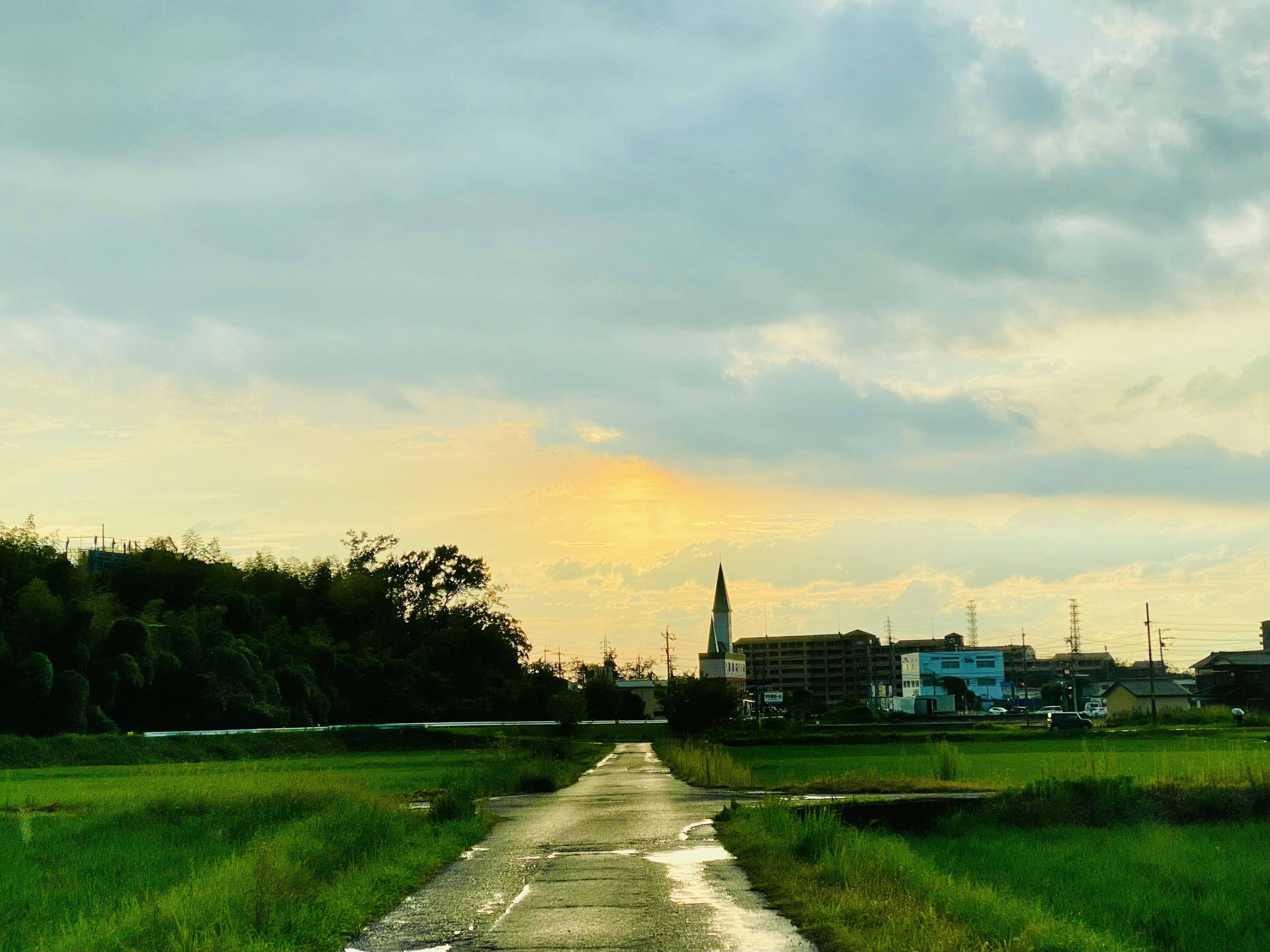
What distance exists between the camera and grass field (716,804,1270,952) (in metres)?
12.5

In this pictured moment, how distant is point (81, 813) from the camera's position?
27484 millimetres

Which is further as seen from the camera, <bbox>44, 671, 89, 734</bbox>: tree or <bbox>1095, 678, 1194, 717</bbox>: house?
<bbox>1095, 678, 1194, 717</bbox>: house

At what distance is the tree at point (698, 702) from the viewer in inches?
2095

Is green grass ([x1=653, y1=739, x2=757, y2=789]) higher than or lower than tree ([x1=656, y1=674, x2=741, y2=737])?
lower

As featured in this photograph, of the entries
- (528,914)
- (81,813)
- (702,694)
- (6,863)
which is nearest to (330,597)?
(702,694)

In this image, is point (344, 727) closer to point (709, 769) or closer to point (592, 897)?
point (709, 769)

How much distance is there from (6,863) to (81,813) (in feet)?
28.9

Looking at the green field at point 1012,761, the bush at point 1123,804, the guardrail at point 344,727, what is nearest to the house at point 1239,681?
the green field at point 1012,761

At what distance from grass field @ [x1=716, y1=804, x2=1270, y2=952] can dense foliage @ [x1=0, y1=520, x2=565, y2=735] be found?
55.6 metres

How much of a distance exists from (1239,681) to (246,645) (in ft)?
262

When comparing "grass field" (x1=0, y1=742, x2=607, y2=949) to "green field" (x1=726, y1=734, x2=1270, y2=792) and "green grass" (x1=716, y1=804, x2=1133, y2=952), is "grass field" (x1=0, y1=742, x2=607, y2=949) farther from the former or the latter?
"green field" (x1=726, y1=734, x2=1270, y2=792)

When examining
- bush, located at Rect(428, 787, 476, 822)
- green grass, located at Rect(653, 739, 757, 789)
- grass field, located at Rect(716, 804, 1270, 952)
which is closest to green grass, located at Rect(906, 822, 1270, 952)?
grass field, located at Rect(716, 804, 1270, 952)

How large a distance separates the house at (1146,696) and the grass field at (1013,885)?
8742 centimetres

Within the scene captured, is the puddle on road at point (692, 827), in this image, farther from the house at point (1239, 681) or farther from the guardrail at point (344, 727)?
the house at point (1239, 681)
